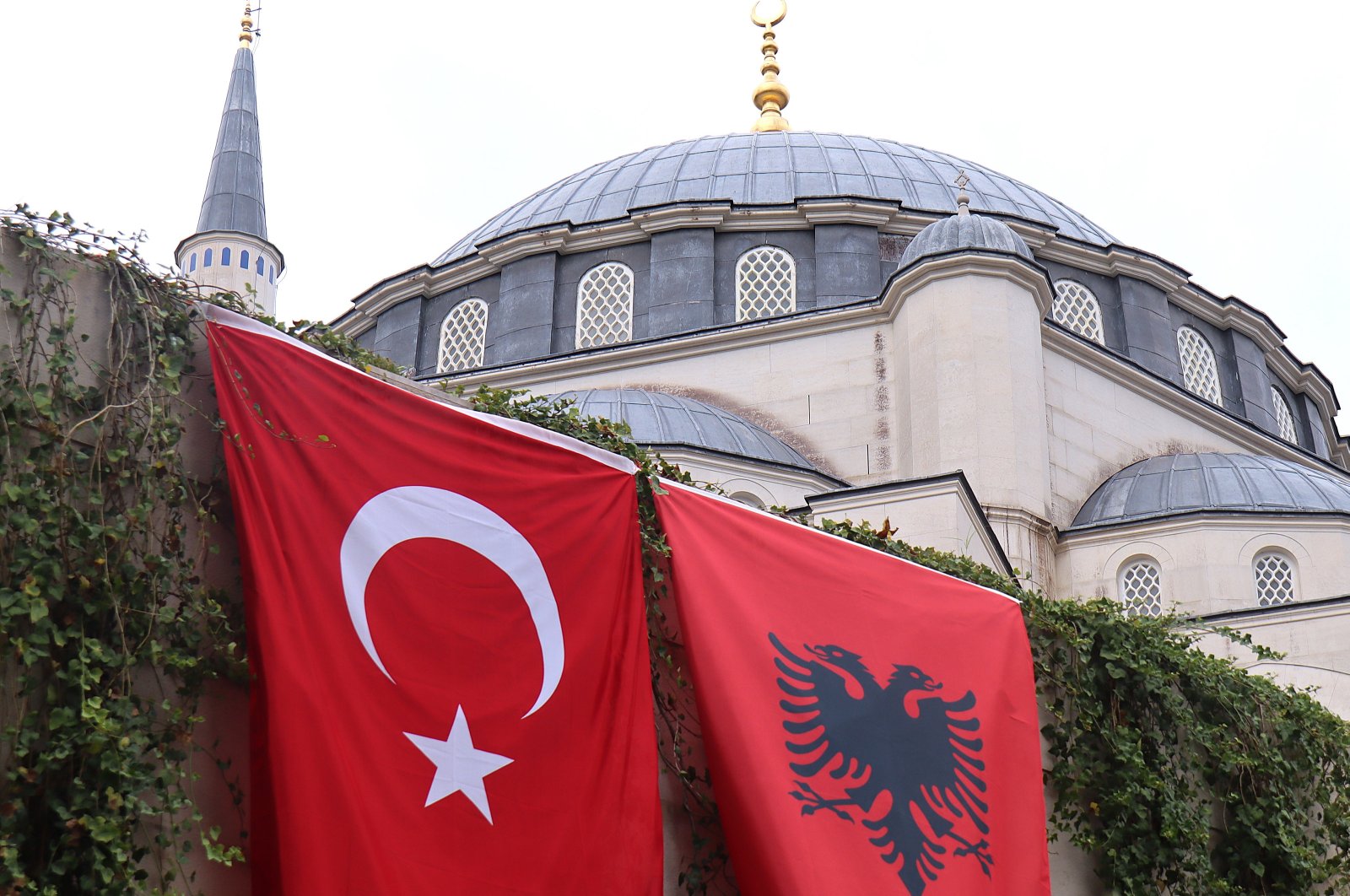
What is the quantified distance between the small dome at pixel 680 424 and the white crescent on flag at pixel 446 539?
37.8 feet

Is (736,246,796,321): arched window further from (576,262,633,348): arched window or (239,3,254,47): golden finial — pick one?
(239,3,254,47): golden finial

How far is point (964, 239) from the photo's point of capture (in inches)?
816

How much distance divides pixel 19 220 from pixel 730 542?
3.50m

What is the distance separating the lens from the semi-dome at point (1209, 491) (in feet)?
67.8

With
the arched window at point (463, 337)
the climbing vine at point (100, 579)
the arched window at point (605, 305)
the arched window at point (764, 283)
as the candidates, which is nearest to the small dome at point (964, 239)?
the arched window at point (764, 283)

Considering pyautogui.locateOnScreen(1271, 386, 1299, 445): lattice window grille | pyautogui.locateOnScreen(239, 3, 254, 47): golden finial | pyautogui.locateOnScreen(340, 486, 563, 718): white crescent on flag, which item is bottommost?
pyautogui.locateOnScreen(340, 486, 563, 718): white crescent on flag

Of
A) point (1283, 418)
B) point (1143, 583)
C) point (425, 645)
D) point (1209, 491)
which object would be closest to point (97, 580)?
point (425, 645)

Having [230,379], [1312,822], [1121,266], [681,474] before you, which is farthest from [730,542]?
[1121,266]

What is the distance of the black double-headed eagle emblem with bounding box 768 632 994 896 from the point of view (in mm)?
8086

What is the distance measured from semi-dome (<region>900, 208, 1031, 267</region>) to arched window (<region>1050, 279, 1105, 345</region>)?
4.65m

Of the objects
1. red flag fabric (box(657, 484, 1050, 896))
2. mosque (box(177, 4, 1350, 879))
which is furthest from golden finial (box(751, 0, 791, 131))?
red flag fabric (box(657, 484, 1050, 896))

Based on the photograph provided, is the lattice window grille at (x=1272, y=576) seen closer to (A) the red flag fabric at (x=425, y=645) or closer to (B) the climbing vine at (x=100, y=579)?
(A) the red flag fabric at (x=425, y=645)

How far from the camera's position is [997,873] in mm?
8633

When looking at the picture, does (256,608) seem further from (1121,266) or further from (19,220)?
(1121,266)
